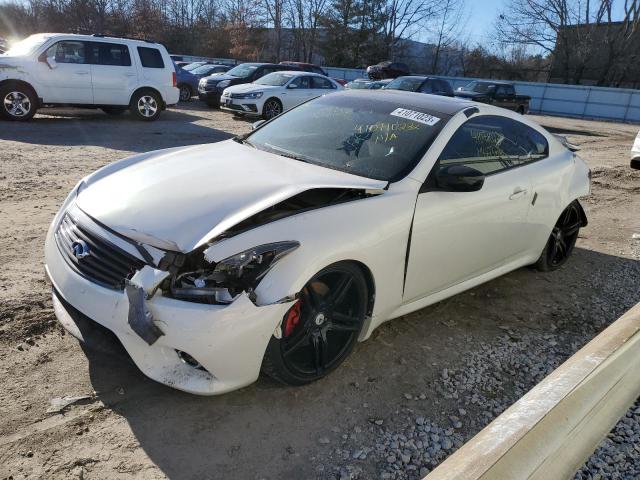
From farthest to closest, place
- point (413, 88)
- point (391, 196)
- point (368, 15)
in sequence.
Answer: point (368, 15) → point (413, 88) → point (391, 196)

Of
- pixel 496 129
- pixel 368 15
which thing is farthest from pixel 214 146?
pixel 368 15

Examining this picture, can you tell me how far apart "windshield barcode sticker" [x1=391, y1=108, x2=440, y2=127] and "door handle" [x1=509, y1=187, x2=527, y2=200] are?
85 centimetres

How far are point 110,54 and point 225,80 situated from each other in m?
5.32

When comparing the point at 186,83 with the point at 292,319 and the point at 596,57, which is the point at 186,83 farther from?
the point at 596,57

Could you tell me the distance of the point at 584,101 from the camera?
29.3 meters

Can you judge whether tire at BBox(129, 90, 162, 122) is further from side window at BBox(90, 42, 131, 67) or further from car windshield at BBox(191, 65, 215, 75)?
car windshield at BBox(191, 65, 215, 75)

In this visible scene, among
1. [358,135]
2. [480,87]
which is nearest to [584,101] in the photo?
[480,87]

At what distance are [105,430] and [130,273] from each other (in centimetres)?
76

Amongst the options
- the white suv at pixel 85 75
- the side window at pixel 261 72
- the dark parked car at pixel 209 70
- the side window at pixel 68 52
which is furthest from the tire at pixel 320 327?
the dark parked car at pixel 209 70

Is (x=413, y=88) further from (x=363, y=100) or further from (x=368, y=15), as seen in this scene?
(x=368, y=15)

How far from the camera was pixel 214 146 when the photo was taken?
12.9ft

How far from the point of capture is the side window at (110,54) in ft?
37.9

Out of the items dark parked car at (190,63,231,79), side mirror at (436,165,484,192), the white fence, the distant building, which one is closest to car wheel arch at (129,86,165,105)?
dark parked car at (190,63,231,79)

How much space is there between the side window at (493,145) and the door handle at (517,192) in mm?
187
